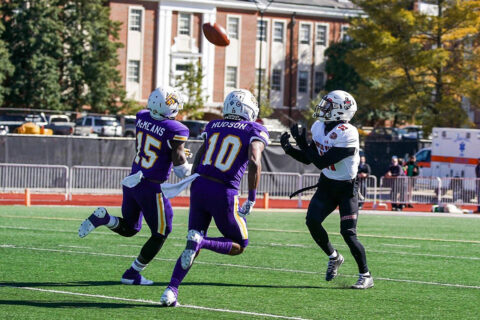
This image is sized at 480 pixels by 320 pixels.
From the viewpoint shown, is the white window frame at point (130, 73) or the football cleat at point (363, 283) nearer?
the football cleat at point (363, 283)

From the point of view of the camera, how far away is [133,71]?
63719 millimetres

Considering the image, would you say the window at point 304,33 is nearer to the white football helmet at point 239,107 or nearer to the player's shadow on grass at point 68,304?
the white football helmet at point 239,107

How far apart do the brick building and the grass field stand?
4643cm

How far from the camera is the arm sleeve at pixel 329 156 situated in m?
9.92

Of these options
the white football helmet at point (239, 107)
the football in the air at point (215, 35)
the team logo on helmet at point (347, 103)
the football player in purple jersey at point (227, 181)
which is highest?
the football in the air at point (215, 35)

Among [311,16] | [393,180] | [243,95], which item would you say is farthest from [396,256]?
[311,16]

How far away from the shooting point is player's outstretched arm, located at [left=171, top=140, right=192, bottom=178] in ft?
30.7

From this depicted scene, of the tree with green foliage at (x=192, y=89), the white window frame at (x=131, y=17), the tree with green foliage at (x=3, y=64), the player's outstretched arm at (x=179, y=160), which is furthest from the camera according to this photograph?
the white window frame at (x=131, y=17)

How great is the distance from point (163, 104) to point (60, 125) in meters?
34.2

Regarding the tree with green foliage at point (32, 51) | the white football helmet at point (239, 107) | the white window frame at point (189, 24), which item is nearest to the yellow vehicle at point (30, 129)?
the tree with green foliage at point (32, 51)

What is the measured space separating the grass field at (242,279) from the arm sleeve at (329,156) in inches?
52.6

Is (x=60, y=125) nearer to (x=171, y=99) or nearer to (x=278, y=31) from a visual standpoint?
(x=278, y=31)

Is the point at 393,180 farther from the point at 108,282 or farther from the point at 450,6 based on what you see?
the point at 108,282

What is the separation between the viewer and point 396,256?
1339 centimetres
